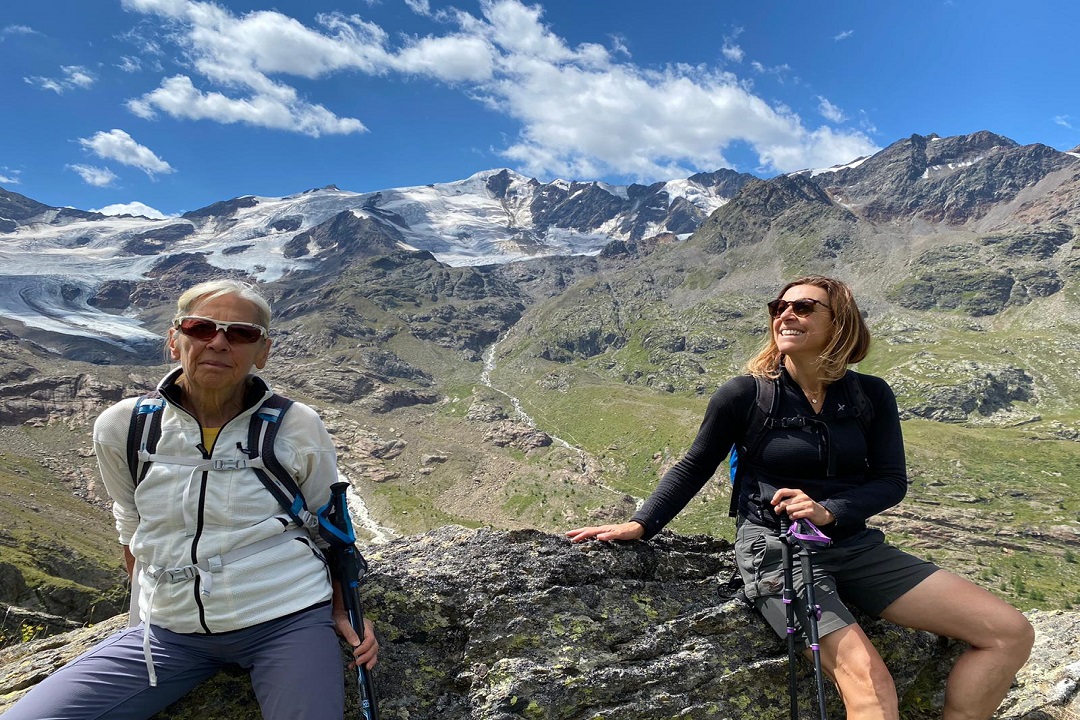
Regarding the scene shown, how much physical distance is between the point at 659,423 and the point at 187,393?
178 metres

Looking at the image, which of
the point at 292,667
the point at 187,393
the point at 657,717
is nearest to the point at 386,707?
the point at 292,667

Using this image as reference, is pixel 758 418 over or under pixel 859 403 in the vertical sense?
under

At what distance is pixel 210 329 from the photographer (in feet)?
16.4

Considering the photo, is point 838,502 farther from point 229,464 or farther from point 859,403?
point 229,464

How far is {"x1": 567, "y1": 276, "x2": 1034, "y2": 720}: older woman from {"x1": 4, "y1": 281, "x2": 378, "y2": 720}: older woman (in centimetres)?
390

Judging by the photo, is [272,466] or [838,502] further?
[838,502]

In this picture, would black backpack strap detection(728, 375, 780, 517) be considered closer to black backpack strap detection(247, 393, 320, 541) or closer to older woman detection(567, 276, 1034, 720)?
older woman detection(567, 276, 1034, 720)

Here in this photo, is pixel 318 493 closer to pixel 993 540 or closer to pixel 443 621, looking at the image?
pixel 443 621

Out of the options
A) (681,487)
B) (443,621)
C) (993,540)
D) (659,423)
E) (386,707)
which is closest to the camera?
(386,707)

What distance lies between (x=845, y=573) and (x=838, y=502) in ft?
2.69

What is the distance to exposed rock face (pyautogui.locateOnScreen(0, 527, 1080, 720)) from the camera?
217 inches

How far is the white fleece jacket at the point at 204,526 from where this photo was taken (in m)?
4.52

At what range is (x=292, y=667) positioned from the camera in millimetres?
4379

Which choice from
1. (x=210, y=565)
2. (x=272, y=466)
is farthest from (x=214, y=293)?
(x=210, y=565)
